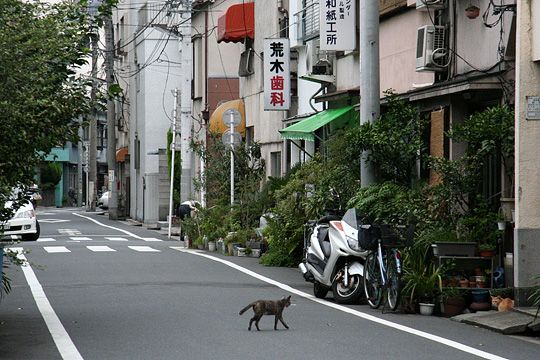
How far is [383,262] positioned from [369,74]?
5.05 metres

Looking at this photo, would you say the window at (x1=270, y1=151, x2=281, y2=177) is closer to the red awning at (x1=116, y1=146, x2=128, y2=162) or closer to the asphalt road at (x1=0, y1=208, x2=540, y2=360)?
the asphalt road at (x1=0, y1=208, x2=540, y2=360)

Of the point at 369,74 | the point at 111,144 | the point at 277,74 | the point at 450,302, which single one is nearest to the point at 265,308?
the point at 450,302

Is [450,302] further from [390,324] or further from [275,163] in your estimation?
[275,163]

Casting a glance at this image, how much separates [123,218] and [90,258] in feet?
121

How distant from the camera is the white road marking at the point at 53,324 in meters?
11.8

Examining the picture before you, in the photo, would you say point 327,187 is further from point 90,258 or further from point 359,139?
point 90,258

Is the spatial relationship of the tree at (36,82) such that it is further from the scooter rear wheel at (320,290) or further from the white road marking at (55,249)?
the white road marking at (55,249)

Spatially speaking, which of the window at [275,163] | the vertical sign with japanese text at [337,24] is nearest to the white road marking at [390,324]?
the vertical sign with japanese text at [337,24]

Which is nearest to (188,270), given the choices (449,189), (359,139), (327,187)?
(327,187)

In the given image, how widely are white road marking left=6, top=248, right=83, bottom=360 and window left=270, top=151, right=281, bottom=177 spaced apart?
14536 millimetres

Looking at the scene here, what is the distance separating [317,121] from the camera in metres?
26.9

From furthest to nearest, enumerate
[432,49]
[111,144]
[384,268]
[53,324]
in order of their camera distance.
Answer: [111,144] → [432,49] → [384,268] → [53,324]

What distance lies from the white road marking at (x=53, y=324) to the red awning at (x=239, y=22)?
58.3 ft

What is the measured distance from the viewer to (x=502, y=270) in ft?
53.7
